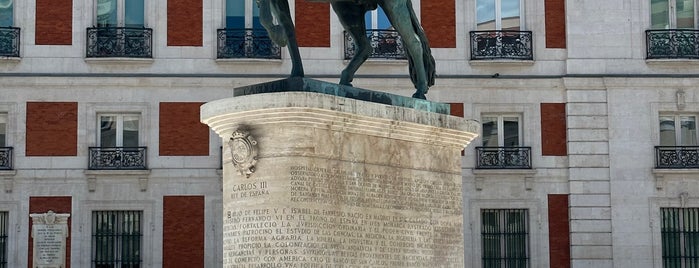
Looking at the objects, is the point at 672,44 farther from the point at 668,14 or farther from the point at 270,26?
the point at 270,26

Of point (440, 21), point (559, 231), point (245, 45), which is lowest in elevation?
point (559, 231)

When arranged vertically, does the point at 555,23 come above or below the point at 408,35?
above

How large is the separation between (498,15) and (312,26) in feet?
14.0

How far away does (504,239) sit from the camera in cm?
3412

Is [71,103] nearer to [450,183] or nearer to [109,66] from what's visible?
[109,66]

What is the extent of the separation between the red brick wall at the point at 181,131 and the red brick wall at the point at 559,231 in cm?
785

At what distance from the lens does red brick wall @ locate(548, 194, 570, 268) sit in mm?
34219

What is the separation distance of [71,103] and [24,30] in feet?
6.41

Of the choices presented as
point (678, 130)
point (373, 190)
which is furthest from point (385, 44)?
point (373, 190)

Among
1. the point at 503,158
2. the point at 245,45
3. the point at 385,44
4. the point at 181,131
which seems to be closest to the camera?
the point at 181,131

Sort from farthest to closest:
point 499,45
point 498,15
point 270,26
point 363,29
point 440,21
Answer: point 498,15
point 440,21
point 499,45
point 363,29
point 270,26

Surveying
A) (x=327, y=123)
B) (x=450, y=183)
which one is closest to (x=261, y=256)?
(x=327, y=123)

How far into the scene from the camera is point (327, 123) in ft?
46.3

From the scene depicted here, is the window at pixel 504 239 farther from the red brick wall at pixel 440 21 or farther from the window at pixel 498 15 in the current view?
the window at pixel 498 15
